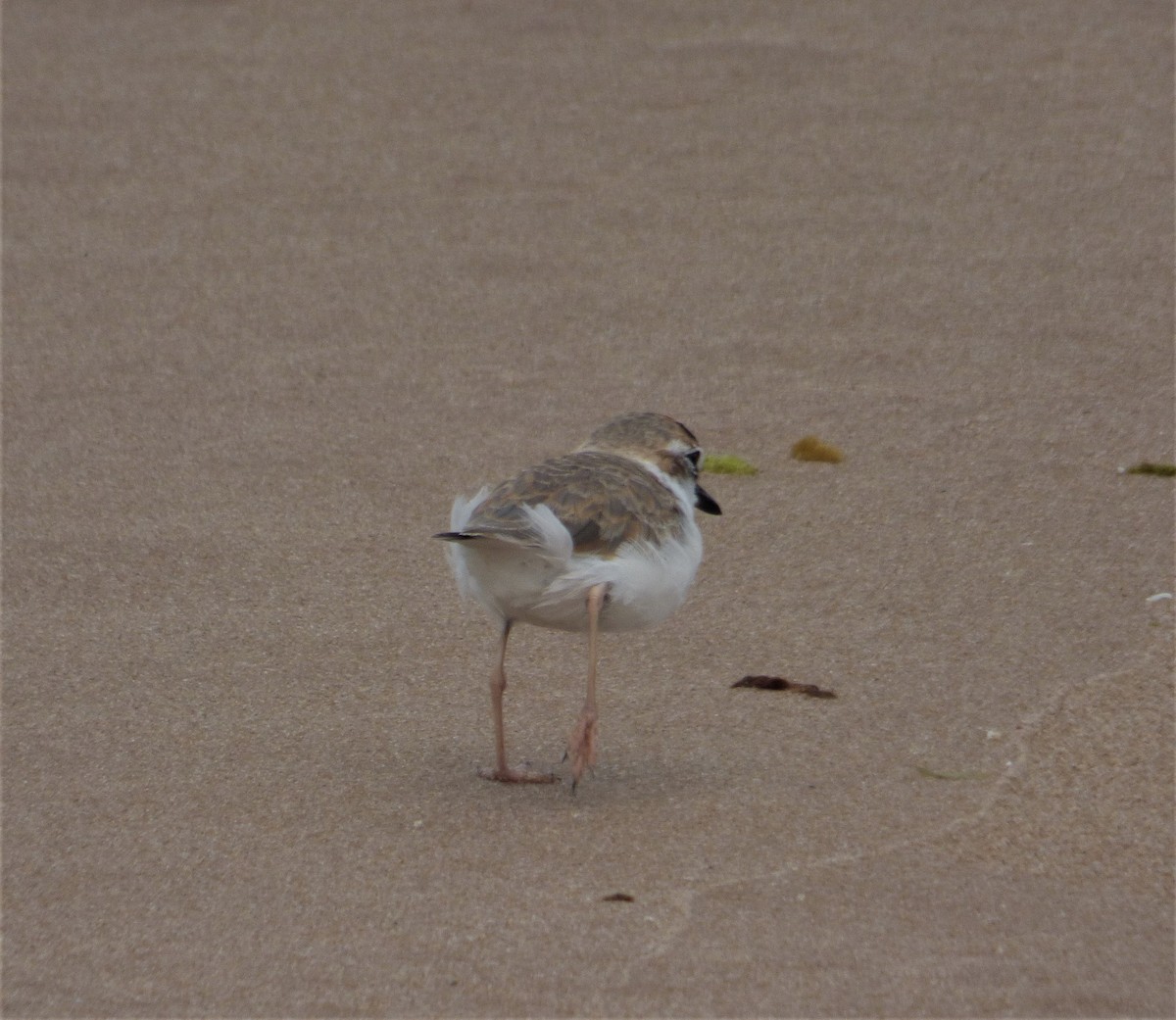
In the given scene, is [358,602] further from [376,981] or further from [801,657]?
[376,981]

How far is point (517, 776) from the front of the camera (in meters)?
5.09

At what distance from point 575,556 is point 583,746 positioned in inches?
21.0

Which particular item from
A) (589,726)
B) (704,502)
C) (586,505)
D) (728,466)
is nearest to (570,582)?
(586,505)

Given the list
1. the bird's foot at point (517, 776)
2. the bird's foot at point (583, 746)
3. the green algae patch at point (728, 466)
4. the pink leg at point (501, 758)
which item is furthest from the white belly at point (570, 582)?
the green algae patch at point (728, 466)

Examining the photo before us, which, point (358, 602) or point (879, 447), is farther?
point (879, 447)

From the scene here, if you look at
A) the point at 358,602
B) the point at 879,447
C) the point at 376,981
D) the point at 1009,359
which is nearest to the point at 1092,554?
the point at 879,447

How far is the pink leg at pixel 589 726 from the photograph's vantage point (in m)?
4.89

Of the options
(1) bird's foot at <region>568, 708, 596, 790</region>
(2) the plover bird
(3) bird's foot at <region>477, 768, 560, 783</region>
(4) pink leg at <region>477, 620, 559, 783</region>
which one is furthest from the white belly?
(3) bird's foot at <region>477, 768, 560, 783</region>

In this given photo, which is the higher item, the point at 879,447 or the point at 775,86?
the point at 775,86

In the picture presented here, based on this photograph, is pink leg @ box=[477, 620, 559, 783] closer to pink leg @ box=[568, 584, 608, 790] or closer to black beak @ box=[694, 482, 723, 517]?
pink leg @ box=[568, 584, 608, 790]

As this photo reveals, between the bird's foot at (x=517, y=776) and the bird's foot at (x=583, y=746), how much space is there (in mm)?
200

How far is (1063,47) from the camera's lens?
11.6 metres

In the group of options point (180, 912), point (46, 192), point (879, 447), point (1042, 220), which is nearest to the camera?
point (180, 912)

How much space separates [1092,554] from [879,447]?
4.62 ft
